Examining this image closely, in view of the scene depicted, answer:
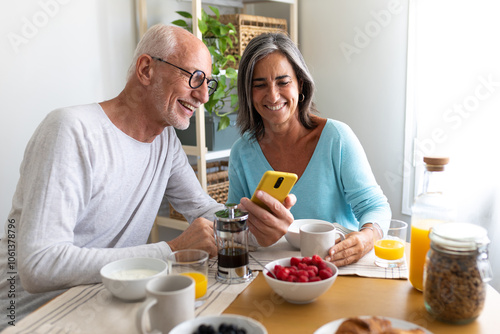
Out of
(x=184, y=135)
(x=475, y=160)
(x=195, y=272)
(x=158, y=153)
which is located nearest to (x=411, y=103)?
(x=475, y=160)

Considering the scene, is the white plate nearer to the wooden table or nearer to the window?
the wooden table

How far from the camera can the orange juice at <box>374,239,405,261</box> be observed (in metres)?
1.17

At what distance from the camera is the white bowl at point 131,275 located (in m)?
0.96

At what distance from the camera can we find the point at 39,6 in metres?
2.04

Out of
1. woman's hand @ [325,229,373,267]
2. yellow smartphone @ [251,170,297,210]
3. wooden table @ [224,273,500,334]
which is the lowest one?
wooden table @ [224,273,500,334]

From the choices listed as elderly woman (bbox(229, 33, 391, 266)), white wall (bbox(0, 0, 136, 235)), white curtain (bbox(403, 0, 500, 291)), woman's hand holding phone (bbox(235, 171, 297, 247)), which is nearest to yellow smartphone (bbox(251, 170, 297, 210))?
woman's hand holding phone (bbox(235, 171, 297, 247))

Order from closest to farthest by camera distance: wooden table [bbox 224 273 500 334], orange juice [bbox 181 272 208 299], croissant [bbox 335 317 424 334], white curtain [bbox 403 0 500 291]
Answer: croissant [bbox 335 317 424 334]
wooden table [bbox 224 273 500 334]
orange juice [bbox 181 272 208 299]
white curtain [bbox 403 0 500 291]

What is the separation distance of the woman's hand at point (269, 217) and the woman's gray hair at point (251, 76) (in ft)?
2.16

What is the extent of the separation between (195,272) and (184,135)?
65.1 inches

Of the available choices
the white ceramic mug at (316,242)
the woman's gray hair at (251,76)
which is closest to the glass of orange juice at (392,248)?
the white ceramic mug at (316,242)

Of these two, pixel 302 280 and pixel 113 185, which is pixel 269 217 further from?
pixel 113 185

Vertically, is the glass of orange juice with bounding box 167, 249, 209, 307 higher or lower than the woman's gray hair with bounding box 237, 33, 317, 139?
lower

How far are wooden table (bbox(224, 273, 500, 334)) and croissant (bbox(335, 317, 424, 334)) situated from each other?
0.09m

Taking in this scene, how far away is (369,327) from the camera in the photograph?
30.1 inches
